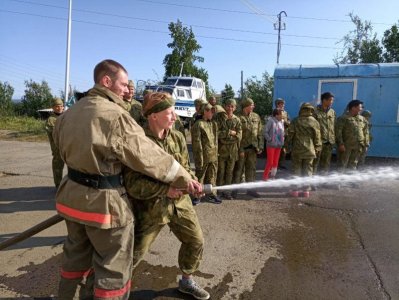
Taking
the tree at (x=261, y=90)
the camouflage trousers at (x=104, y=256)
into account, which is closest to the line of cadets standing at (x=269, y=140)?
the camouflage trousers at (x=104, y=256)

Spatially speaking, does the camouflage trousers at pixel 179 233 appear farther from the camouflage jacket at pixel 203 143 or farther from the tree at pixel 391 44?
the tree at pixel 391 44

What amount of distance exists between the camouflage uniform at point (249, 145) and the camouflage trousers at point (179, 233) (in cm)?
396

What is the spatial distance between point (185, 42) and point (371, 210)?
30904 millimetres

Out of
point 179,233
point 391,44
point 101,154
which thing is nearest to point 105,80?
point 101,154

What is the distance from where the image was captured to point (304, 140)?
691 cm

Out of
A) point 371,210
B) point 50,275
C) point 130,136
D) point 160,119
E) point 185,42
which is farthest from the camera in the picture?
point 185,42

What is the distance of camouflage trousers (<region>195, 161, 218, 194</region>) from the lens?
244 inches

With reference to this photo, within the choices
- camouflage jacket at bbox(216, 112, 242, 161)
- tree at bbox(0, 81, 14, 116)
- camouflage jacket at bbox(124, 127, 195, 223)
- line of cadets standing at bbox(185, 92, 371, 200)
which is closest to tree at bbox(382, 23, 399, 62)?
line of cadets standing at bbox(185, 92, 371, 200)

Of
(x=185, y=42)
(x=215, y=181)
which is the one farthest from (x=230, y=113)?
(x=185, y=42)

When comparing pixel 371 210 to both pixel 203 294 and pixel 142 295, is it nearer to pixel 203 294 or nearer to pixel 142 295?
pixel 203 294

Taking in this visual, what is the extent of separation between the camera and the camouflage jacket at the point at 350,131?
25.2 feet

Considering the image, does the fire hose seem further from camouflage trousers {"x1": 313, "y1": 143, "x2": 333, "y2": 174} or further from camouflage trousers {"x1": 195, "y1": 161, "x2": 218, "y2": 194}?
camouflage trousers {"x1": 313, "y1": 143, "x2": 333, "y2": 174}

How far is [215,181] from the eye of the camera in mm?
6562

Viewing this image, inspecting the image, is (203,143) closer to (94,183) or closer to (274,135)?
(274,135)
